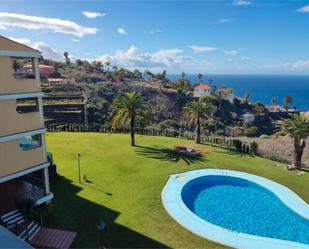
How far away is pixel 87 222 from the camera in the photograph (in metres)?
16.7

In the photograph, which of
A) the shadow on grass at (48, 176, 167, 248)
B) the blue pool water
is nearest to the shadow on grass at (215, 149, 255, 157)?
the blue pool water

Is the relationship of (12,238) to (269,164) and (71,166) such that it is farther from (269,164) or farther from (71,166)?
(269,164)

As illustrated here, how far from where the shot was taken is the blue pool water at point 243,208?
17.9m

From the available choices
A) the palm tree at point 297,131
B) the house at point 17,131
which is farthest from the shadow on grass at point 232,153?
the house at point 17,131

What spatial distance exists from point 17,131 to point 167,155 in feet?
58.3

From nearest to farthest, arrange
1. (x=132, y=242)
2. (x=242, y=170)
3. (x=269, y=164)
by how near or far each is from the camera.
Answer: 1. (x=132, y=242)
2. (x=242, y=170)
3. (x=269, y=164)

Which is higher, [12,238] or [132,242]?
[12,238]

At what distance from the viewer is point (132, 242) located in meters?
15.0

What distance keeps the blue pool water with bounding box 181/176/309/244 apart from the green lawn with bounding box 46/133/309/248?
2.36m

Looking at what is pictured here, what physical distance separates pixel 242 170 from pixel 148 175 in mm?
9681

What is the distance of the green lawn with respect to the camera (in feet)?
51.8

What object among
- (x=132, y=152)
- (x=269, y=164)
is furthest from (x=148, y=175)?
(x=269, y=164)

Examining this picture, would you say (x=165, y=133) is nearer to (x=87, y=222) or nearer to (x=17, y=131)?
(x=87, y=222)

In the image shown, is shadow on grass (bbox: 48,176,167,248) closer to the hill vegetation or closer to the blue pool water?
the blue pool water
